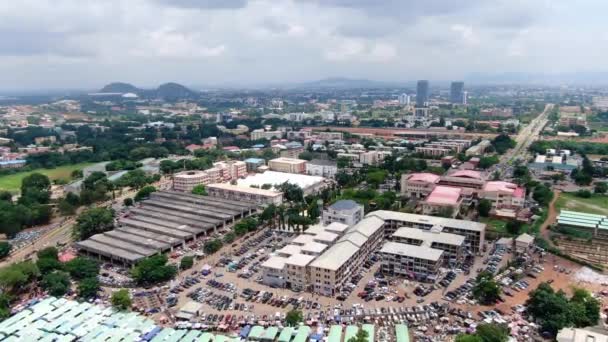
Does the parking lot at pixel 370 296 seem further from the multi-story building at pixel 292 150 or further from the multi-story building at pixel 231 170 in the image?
the multi-story building at pixel 292 150

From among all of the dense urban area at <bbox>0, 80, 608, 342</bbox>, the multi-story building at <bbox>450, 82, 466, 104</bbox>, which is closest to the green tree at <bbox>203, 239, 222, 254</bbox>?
the dense urban area at <bbox>0, 80, 608, 342</bbox>

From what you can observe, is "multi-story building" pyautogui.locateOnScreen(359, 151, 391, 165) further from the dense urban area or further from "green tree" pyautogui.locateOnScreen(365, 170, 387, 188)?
"green tree" pyautogui.locateOnScreen(365, 170, 387, 188)

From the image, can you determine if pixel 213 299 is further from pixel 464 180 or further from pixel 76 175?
pixel 76 175

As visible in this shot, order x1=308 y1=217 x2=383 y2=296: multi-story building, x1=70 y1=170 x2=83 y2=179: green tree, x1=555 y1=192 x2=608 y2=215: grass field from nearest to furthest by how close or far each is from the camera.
A: 1. x1=308 y1=217 x2=383 y2=296: multi-story building
2. x1=555 y1=192 x2=608 y2=215: grass field
3. x1=70 y1=170 x2=83 y2=179: green tree

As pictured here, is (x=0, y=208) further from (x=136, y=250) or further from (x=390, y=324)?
(x=390, y=324)

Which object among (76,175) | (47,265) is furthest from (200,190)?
(76,175)

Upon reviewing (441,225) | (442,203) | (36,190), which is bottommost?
(36,190)

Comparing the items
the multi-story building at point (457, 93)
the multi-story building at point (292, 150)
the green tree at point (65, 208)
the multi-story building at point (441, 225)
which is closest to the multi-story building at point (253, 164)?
the multi-story building at point (292, 150)
